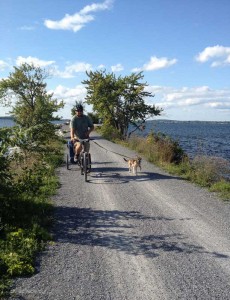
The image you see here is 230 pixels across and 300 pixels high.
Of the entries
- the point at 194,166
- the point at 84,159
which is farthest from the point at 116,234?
the point at 194,166

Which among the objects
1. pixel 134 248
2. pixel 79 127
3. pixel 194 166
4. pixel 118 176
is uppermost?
pixel 79 127

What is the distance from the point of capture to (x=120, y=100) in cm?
3384

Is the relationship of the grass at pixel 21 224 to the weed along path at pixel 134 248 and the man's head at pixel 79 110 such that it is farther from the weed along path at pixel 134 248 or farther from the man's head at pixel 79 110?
the man's head at pixel 79 110

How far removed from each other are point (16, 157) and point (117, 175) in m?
5.47

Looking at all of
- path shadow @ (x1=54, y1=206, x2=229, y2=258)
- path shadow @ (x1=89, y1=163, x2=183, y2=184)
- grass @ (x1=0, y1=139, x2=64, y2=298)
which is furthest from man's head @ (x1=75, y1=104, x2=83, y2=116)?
path shadow @ (x1=54, y1=206, x2=229, y2=258)

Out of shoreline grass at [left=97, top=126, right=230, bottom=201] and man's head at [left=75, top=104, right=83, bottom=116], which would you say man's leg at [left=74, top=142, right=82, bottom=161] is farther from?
shoreline grass at [left=97, top=126, right=230, bottom=201]

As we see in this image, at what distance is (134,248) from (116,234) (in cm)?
72

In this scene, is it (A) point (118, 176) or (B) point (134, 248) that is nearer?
(B) point (134, 248)

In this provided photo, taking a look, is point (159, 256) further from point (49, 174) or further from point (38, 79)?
point (38, 79)

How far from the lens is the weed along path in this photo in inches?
179

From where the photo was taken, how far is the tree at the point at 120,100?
109 feet

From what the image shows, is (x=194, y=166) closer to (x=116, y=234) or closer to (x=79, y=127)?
(x=79, y=127)

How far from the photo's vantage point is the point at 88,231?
667 centimetres

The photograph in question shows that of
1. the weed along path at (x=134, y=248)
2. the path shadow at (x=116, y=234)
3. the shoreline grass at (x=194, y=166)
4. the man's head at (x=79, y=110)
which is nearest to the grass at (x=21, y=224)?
the weed along path at (x=134, y=248)
